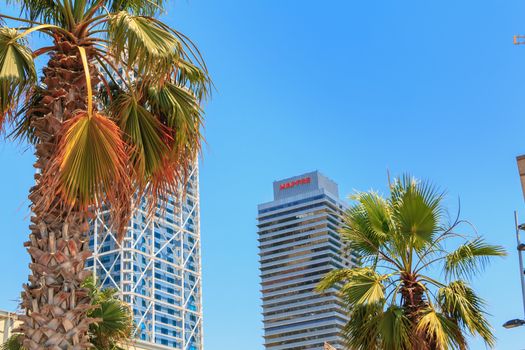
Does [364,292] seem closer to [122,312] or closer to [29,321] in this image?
[122,312]

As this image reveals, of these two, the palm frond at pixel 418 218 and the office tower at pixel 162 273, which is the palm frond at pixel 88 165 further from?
the office tower at pixel 162 273

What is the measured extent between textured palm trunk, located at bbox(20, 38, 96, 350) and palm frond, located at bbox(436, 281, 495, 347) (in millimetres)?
6794

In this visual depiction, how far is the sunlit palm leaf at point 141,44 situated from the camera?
346 inches

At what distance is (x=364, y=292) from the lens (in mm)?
13273

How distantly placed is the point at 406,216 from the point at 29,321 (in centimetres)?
740

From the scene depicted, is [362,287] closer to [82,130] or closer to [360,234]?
[360,234]

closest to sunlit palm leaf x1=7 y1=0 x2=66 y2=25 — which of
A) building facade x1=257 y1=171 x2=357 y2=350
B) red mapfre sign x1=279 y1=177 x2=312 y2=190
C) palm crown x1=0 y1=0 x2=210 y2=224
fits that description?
palm crown x1=0 y1=0 x2=210 y2=224

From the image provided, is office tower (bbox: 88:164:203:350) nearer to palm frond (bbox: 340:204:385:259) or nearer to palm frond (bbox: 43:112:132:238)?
palm frond (bbox: 340:204:385:259)

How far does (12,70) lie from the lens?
28.4 ft

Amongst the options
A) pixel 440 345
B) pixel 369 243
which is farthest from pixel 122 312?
pixel 440 345

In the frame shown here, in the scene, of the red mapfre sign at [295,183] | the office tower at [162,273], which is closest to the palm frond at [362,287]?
the office tower at [162,273]

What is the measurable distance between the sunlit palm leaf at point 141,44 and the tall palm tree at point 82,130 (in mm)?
11

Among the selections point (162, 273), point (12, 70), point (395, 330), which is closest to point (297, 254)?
point (162, 273)

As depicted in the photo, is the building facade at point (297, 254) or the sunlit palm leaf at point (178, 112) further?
the building facade at point (297, 254)
